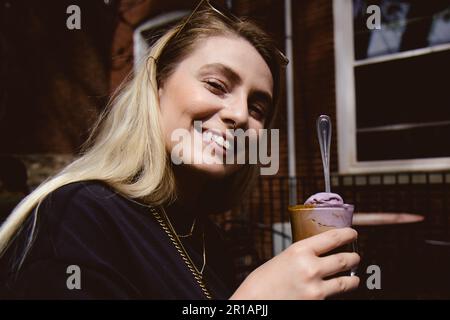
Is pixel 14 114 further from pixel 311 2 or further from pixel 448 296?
pixel 448 296

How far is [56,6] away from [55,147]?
9.43 feet

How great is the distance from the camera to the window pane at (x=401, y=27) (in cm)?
528

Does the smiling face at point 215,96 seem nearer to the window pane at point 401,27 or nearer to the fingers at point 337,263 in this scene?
the fingers at point 337,263

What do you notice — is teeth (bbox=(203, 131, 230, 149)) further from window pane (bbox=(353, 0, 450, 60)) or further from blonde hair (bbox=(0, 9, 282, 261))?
window pane (bbox=(353, 0, 450, 60))

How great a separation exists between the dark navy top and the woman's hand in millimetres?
217

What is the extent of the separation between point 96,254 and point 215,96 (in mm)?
496

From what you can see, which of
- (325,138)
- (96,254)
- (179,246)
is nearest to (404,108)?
(325,138)

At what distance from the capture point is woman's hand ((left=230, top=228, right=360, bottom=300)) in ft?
2.83

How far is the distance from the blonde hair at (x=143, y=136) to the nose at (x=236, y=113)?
0.61 ft

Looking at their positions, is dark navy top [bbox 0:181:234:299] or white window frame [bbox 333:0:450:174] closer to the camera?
dark navy top [bbox 0:181:234:299]

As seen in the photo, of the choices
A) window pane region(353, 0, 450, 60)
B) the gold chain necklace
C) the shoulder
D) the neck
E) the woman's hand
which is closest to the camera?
the woman's hand

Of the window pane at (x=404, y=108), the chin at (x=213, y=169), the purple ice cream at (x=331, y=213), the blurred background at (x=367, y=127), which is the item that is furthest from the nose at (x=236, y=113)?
the window pane at (x=404, y=108)

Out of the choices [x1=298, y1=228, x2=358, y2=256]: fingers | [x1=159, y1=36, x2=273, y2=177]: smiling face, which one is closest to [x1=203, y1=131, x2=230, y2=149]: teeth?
[x1=159, y1=36, x2=273, y2=177]: smiling face
